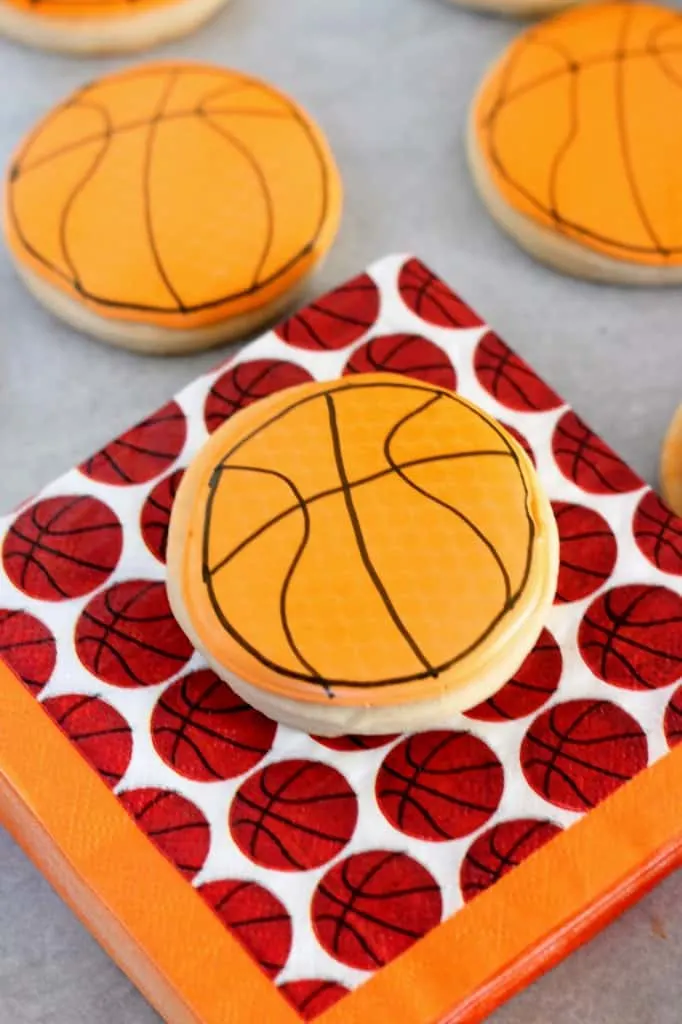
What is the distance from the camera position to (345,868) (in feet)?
2.95

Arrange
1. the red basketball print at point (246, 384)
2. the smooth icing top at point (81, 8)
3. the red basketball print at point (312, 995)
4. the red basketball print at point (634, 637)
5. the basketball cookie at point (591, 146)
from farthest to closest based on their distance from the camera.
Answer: the smooth icing top at point (81, 8), the basketball cookie at point (591, 146), the red basketball print at point (246, 384), the red basketball print at point (634, 637), the red basketball print at point (312, 995)

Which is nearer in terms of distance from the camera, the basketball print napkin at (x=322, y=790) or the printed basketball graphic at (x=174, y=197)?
the basketball print napkin at (x=322, y=790)

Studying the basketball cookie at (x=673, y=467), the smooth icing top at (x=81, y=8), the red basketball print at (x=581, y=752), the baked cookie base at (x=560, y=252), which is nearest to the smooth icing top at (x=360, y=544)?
the red basketball print at (x=581, y=752)

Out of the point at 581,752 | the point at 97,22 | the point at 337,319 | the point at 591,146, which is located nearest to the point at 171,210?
the point at 337,319

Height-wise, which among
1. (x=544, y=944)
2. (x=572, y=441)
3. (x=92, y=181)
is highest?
(x=92, y=181)

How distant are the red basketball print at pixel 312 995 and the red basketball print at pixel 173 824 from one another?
4.2 inches

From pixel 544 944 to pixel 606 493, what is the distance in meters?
0.37

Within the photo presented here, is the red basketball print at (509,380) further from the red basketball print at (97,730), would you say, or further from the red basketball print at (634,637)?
the red basketball print at (97,730)

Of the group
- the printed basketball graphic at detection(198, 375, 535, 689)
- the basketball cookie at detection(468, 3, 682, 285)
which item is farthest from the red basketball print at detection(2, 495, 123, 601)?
the basketball cookie at detection(468, 3, 682, 285)

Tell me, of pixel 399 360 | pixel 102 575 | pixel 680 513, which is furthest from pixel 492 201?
pixel 102 575

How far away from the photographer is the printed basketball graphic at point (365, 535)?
34.9 inches

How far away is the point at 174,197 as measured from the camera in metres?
1.19

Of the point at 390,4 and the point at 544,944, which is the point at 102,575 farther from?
the point at 390,4

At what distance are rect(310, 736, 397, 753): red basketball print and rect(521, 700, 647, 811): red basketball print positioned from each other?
0.35 ft
